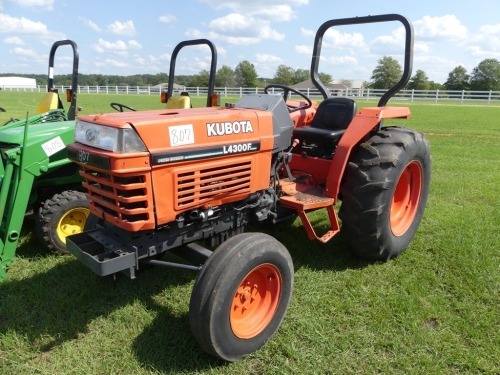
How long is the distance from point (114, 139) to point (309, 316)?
168 cm

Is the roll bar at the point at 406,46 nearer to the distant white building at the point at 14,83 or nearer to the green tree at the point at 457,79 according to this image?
the distant white building at the point at 14,83

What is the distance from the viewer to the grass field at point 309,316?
248 centimetres

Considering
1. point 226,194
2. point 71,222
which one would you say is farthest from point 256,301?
point 71,222

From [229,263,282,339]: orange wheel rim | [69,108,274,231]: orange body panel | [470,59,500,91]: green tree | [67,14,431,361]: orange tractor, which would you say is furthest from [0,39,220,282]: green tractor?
[470,59,500,91]: green tree

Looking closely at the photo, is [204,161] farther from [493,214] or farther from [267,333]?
[493,214]

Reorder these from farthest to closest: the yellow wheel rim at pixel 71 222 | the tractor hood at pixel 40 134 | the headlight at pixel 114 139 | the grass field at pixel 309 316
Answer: the yellow wheel rim at pixel 71 222 < the tractor hood at pixel 40 134 < the grass field at pixel 309 316 < the headlight at pixel 114 139

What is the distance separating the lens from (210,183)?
2672mm

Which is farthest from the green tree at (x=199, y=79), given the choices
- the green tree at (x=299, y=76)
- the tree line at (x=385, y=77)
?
the green tree at (x=299, y=76)

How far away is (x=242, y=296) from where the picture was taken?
8.61 ft

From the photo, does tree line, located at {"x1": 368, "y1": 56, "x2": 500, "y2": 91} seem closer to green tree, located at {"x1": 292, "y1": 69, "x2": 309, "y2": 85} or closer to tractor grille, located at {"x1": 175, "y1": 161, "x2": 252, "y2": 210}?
green tree, located at {"x1": 292, "y1": 69, "x2": 309, "y2": 85}

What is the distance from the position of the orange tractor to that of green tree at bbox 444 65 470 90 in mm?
64597

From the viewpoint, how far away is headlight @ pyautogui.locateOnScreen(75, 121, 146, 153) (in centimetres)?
225

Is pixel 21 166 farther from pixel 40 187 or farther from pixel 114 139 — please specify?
pixel 114 139

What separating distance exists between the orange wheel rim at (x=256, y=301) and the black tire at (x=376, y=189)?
0.94 metres
